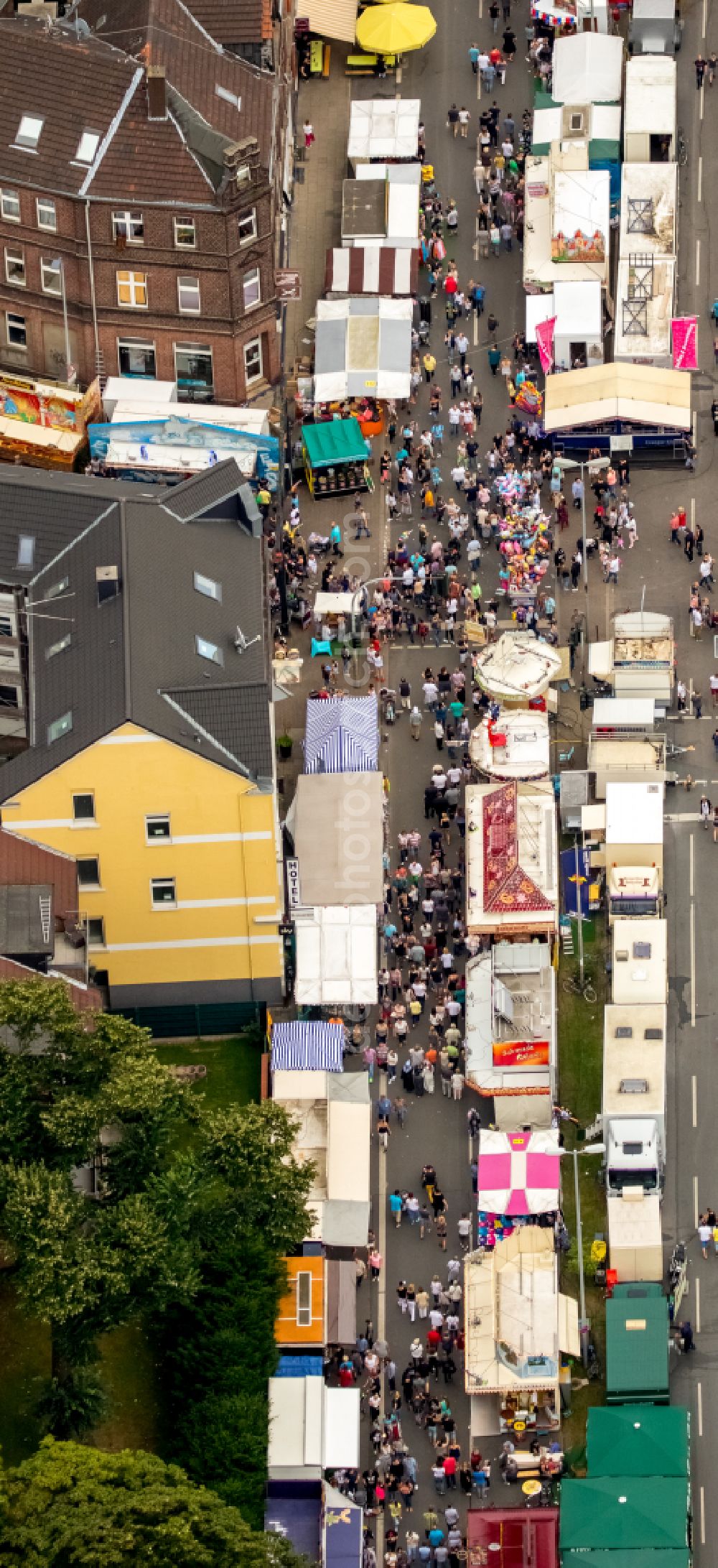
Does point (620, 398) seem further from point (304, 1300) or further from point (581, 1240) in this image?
point (304, 1300)

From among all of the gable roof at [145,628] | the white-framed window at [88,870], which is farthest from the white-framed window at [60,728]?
the white-framed window at [88,870]

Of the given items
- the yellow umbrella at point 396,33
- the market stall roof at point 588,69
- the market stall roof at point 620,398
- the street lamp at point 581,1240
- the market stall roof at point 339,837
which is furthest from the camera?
the yellow umbrella at point 396,33

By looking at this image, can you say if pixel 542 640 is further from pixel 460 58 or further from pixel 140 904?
pixel 460 58

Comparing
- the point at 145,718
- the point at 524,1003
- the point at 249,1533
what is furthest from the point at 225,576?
the point at 249,1533

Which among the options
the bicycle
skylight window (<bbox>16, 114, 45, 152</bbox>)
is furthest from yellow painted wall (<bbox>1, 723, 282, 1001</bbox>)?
skylight window (<bbox>16, 114, 45, 152</bbox>)

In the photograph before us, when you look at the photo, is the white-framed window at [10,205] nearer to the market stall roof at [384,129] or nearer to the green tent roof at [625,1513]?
the market stall roof at [384,129]

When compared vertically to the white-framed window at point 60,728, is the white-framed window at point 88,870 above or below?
below
